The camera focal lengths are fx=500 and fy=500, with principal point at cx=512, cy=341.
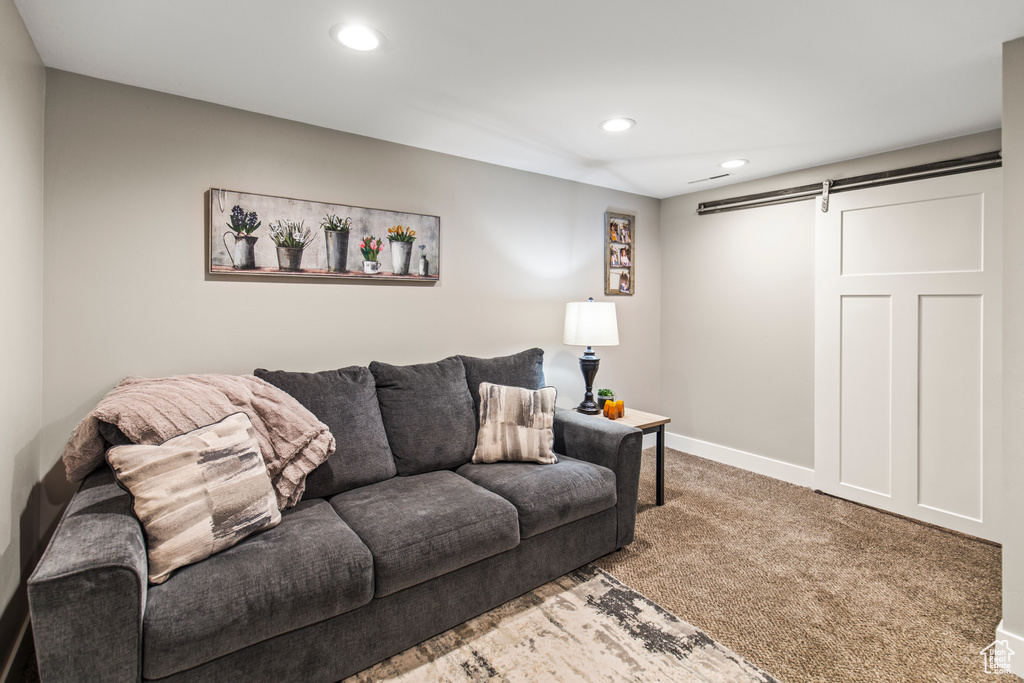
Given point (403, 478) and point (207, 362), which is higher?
point (207, 362)

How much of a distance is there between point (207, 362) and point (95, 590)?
1381mm

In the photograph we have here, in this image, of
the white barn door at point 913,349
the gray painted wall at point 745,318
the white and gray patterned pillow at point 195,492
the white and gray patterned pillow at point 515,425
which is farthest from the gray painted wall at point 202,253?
the white barn door at point 913,349

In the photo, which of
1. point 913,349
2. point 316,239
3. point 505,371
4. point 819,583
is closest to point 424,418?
point 505,371

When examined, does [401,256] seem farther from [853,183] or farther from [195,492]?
[853,183]

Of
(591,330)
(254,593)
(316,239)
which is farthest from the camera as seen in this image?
(591,330)

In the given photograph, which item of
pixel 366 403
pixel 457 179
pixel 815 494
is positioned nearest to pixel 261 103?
pixel 457 179

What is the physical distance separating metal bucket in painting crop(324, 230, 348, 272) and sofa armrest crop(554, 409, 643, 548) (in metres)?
1.62

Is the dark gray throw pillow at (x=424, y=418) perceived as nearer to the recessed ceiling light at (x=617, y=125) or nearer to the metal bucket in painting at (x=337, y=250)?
the metal bucket in painting at (x=337, y=250)

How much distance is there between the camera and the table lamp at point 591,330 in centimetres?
343

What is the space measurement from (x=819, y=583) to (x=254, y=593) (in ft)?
7.89

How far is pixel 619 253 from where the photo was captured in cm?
421

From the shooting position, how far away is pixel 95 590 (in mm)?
1256

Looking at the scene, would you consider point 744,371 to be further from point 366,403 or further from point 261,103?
point 261,103

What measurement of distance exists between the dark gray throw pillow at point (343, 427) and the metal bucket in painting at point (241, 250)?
56 centimetres
